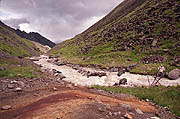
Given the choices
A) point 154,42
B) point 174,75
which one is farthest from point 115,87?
point 154,42

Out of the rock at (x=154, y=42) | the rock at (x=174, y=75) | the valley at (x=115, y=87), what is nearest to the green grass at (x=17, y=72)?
the valley at (x=115, y=87)

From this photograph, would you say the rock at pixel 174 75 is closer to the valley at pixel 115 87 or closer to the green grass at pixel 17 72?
the valley at pixel 115 87

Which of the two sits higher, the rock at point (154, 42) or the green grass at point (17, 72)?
the rock at point (154, 42)

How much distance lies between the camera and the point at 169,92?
11117mm

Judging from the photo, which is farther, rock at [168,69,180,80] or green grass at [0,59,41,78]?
rock at [168,69,180,80]

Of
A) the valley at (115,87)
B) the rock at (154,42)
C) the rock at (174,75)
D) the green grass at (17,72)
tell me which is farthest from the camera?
the rock at (154,42)

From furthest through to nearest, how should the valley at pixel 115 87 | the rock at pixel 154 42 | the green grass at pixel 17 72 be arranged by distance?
1. the rock at pixel 154 42
2. the green grass at pixel 17 72
3. the valley at pixel 115 87

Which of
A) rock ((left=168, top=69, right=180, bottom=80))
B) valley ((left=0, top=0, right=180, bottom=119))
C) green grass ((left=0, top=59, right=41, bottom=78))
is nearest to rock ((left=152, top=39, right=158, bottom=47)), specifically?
valley ((left=0, top=0, right=180, bottom=119))

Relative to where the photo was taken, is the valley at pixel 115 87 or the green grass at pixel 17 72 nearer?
the valley at pixel 115 87

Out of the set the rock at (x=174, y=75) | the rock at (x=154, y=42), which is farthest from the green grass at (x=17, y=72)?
the rock at (x=154, y=42)

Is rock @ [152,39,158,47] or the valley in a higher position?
rock @ [152,39,158,47]

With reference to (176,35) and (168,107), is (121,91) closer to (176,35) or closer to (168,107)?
(168,107)

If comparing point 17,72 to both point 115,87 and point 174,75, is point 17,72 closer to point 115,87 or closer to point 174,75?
point 115,87

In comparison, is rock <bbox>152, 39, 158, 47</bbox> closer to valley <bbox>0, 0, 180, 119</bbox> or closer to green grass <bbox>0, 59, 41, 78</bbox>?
valley <bbox>0, 0, 180, 119</bbox>
